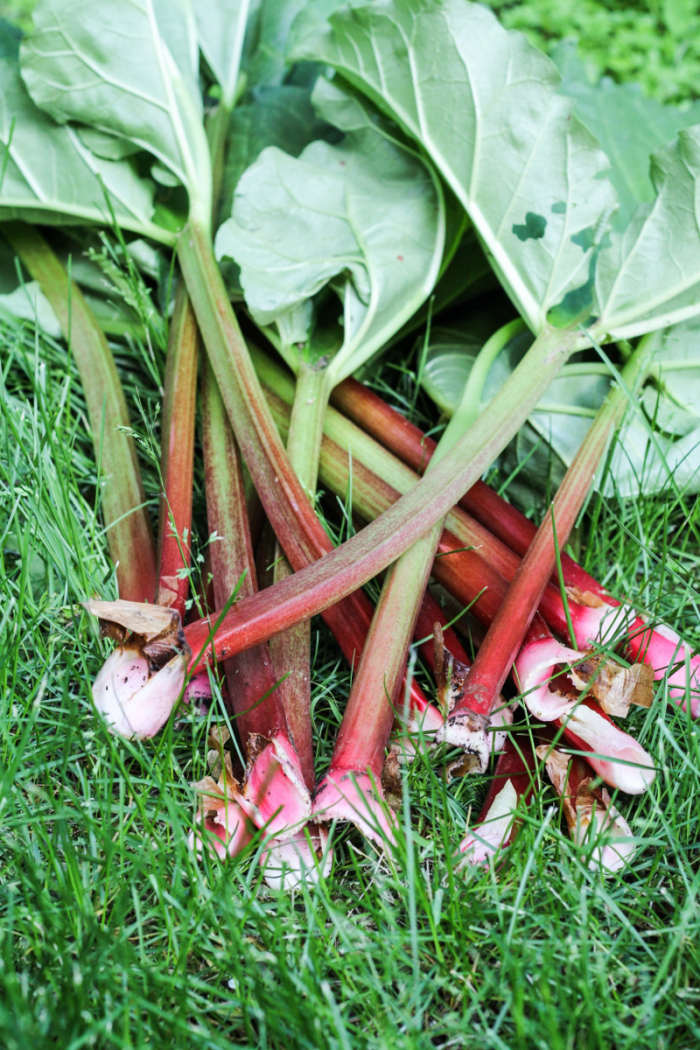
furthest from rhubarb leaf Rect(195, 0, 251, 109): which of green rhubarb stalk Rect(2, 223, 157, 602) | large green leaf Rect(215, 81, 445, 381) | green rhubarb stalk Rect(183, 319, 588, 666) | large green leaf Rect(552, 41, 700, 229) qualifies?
large green leaf Rect(552, 41, 700, 229)

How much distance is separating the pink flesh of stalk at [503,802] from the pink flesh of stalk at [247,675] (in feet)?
0.79

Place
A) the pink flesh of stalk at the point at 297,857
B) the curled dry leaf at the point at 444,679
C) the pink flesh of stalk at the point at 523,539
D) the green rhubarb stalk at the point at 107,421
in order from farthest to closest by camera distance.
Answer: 1. the green rhubarb stalk at the point at 107,421
2. the pink flesh of stalk at the point at 523,539
3. the curled dry leaf at the point at 444,679
4. the pink flesh of stalk at the point at 297,857

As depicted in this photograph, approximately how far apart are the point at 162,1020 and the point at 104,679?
1.41ft

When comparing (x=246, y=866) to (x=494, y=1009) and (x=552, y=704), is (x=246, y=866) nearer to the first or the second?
(x=494, y=1009)

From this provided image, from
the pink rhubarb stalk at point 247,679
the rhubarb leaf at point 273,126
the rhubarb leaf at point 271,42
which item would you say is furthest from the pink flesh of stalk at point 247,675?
the rhubarb leaf at point 271,42

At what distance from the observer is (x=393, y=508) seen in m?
1.33

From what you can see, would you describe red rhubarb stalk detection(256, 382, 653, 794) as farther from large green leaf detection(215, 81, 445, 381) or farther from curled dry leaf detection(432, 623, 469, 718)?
large green leaf detection(215, 81, 445, 381)

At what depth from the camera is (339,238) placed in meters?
1.63

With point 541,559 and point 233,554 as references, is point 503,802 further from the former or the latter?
point 233,554

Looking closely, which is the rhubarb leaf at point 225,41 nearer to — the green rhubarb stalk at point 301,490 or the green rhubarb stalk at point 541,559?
the green rhubarb stalk at point 301,490

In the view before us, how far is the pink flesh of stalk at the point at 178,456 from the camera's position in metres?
1.28

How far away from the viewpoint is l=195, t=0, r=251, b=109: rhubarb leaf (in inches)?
73.8

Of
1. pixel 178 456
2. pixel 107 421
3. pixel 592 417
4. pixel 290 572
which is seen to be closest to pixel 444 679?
pixel 290 572

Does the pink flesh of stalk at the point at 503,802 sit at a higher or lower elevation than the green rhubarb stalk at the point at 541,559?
lower
